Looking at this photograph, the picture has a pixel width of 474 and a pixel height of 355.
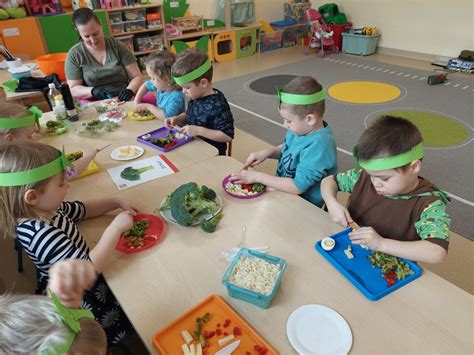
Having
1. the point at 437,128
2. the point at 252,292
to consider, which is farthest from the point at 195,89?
the point at 437,128

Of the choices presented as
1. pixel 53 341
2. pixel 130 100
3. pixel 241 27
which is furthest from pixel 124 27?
pixel 53 341

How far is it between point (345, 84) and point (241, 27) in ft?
8.09

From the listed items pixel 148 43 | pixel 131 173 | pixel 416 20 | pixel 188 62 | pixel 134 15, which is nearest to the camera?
pixel 131 173

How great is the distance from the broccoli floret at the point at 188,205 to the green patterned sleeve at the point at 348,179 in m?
0.52

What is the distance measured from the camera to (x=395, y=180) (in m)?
1.12

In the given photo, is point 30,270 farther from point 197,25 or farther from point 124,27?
point 197,25

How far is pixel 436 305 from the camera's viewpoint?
915mm

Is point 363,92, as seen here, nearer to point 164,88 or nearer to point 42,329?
point 164,88

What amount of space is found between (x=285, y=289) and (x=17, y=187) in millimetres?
863

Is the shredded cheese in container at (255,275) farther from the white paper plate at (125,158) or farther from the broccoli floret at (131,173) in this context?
the white paper plate at (125,158)

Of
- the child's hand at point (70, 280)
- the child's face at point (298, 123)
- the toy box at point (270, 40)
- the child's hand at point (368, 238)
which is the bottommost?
the toy box at point (270, 40)

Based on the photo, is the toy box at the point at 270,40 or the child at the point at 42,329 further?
the toy box at the point at 270,40

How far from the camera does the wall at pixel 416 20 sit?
4922 millimetres

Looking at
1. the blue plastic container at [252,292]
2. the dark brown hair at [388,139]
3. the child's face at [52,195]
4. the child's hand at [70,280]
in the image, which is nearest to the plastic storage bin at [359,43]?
the dark brown hair at [388,139]
